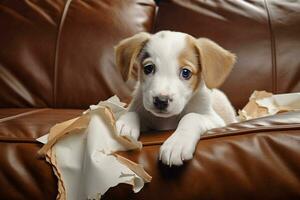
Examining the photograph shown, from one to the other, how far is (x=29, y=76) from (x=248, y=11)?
954 millimetres

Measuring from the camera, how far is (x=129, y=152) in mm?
934

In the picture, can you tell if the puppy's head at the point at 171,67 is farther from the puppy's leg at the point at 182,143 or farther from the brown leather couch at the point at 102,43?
the brown leather couch at the point at 102,43

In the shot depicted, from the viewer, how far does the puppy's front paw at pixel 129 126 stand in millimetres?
1034

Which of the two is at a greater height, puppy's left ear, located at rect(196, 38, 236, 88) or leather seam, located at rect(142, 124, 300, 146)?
puppy's left ear, located at rect(196, 38, 236, 88)

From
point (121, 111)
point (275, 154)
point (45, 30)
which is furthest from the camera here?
point (45, 30)

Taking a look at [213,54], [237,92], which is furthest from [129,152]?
[237,92]

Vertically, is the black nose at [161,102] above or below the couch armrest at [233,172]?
above

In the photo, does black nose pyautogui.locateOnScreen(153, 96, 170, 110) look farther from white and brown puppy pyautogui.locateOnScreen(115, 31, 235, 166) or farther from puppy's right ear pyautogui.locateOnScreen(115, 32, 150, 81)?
puppy's right ear pyautogui.locateOnScreen(115, 32, 150, 81)

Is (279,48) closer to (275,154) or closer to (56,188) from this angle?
(275,154)

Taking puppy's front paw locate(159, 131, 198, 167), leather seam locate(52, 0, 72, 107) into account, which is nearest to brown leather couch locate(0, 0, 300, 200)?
leather seam locate(52, 0, 72, 107)

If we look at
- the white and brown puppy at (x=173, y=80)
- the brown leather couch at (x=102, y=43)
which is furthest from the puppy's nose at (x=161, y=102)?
the brown leather couch at (x=102, y=43)

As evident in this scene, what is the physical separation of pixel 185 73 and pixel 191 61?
0.12 ft

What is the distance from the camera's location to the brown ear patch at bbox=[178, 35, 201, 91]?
1133 mm

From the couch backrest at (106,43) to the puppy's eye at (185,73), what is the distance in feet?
2.02
